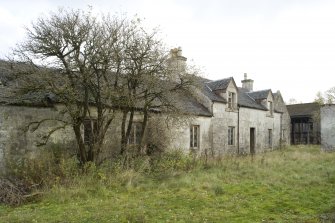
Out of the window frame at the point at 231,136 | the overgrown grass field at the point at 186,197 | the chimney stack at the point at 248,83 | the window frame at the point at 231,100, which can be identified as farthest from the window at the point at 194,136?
the chimney stack at the point at 248,83

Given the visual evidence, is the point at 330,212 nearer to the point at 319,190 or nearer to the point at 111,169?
the point at 319,190

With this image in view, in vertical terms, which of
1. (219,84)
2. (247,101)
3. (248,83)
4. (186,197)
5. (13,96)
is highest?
(248,83)

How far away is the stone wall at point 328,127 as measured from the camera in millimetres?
28500

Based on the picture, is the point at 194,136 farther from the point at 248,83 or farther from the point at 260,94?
the point at 248,83

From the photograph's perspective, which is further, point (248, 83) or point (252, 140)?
point (248, 83)

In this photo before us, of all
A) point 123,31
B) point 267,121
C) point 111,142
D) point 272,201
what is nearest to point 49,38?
point 123,31

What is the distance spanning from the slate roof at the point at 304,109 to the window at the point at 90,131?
1248 inches

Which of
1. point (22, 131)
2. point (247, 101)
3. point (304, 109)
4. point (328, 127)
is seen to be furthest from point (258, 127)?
point (22, 131)

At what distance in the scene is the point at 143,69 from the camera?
15375 mm

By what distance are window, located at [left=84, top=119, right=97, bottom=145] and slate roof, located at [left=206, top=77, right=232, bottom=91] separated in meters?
12.9

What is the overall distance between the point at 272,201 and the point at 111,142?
376 inches

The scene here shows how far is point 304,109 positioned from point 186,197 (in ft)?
119

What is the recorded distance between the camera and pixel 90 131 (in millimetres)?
16250

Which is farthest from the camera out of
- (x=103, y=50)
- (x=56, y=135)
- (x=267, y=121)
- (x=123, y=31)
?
(x=267, y=121)
